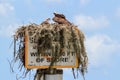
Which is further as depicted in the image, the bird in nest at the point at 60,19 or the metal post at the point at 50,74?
the bird in nest at the point at 60,19

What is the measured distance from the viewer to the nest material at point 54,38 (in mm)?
A: 4145

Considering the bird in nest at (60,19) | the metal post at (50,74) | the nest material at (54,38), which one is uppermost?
the bird in nest at (60,19)

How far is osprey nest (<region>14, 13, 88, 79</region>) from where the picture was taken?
13.6 feet

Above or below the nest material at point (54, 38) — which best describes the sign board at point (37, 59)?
below

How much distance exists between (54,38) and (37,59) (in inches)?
13.0

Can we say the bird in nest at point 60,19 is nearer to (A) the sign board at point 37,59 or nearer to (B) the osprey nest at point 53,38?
(B) the osprey nest at point 53,38

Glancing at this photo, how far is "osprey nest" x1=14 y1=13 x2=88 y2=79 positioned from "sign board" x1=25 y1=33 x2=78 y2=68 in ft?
0.16

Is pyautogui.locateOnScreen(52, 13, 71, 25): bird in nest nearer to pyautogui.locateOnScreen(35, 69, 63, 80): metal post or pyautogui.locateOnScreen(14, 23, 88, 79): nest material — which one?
pyautogui.locateOnScreen(14, 23, 88, 79): nest material

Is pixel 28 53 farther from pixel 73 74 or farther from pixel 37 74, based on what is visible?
pixel 73 74

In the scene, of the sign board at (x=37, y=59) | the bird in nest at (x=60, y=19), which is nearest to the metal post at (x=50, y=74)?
A: the sign board at (x=37, y=59)

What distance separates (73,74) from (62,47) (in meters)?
0.44

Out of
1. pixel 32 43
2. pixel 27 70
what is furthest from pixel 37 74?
pixel 32 43

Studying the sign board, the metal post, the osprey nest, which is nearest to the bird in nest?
the osprey nest

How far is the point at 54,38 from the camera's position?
4.19m
